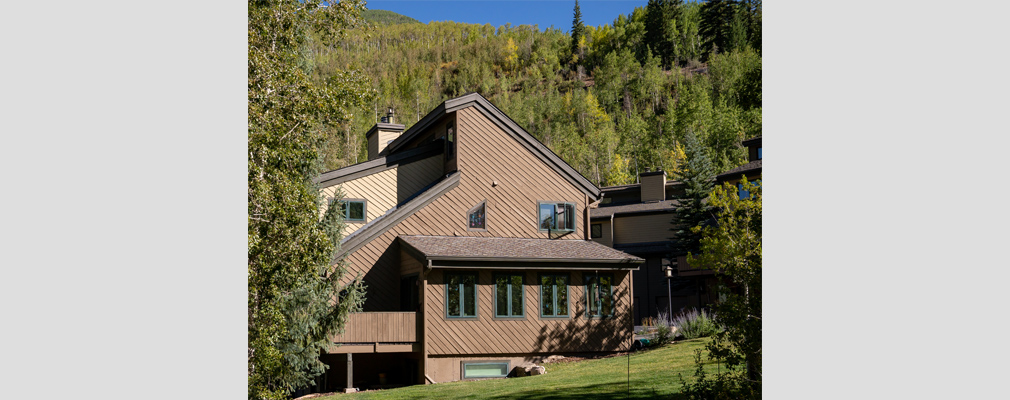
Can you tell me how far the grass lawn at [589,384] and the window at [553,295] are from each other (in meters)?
1.58

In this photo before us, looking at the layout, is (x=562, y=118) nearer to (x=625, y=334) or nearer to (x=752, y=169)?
(x=752, y=169)

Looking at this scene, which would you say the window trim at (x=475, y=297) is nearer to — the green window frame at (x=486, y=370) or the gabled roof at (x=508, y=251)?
the gabled roof at (x=508, y=251)

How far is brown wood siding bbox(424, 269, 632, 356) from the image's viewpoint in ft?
62.4

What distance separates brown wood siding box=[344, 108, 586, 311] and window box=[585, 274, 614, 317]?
188 cm

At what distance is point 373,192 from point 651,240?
1921cm

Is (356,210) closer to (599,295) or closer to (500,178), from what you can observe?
(500,178)

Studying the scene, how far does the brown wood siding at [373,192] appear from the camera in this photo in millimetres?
21438

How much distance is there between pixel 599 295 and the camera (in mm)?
20797

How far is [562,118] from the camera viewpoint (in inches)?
2874

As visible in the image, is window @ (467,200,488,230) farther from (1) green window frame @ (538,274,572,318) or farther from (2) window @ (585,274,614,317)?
(2) window @ (585,274,614,317)

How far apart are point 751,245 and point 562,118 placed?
2507 inches

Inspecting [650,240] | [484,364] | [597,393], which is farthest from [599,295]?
[650,240]

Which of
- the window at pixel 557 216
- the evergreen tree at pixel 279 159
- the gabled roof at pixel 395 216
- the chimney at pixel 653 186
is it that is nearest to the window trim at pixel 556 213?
the window at pixel 557 216

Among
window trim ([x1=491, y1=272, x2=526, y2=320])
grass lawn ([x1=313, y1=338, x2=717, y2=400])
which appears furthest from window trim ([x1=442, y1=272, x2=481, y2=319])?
grass lawn ([x1=313, y1=338, x2=717, y2=400])
